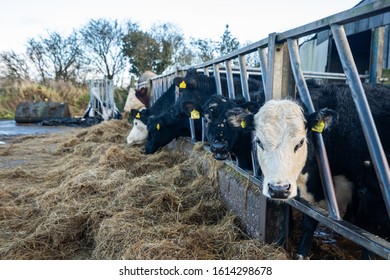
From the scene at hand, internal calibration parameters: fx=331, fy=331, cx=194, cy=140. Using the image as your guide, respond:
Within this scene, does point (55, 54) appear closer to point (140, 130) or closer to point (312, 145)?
point (140, 130)

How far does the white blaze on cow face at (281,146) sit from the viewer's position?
1796 mm

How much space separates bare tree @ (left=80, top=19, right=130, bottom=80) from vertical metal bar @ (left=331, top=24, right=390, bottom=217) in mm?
13866

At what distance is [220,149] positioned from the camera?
2.82 m

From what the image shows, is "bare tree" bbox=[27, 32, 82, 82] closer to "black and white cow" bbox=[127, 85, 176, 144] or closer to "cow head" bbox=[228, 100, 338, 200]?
"black and white cow" bbox=[127, 85, 176, 144]

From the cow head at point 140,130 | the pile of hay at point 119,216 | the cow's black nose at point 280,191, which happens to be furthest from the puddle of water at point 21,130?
the cow's black nose at point 280,191

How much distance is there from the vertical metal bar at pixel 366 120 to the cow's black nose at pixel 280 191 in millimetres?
451

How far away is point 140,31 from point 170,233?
58.6 ft

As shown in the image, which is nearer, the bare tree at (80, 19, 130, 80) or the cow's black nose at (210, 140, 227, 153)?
the cow's black nose at (210, 140, 227, 153)

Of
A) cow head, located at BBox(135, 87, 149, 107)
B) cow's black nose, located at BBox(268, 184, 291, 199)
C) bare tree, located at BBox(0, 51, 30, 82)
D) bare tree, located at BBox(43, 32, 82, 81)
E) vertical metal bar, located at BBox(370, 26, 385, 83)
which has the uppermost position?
bare tree, located at BBox(43, 32, 82, 81)

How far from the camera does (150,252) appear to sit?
1938 millimetres

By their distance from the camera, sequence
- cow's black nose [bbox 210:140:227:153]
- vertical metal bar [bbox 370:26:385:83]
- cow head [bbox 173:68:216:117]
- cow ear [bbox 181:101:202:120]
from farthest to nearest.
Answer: vertical metal bar [bbox 370:26:385:83]
cow head [bbox 173:68:216:117]
cow ear [bbox 181:101:202:120]
cow's black nose [bbox 210:140:227:153]

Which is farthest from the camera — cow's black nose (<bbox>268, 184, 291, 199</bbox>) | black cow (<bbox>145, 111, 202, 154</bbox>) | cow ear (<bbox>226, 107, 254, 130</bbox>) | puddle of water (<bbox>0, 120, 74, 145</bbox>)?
puddle of water (<bbox>0, 120, 74, 145</bbox>)

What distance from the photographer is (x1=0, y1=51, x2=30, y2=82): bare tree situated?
854 cm

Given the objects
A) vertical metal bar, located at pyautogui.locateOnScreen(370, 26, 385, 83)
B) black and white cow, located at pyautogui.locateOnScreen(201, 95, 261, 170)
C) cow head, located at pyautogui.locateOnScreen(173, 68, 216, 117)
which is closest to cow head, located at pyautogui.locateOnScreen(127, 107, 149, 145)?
cow head, located at pyautogui.locateOnScreen(173, 68, 216, 117)
